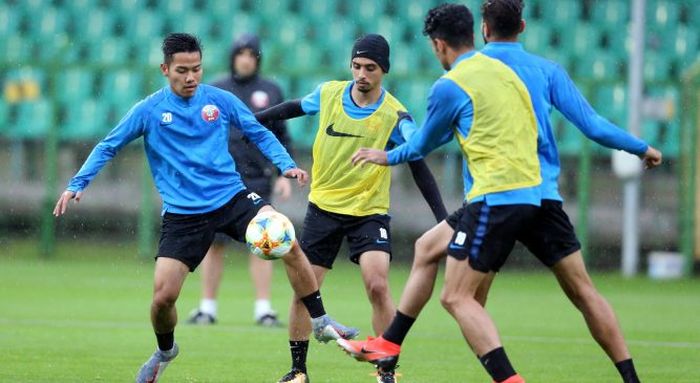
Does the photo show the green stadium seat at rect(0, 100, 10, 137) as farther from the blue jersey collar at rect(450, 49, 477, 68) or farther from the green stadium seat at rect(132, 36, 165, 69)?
the blue jersey collar at rect(450, 49, 477, 68)

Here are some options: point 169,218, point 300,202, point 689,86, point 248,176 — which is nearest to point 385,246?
point 169,218

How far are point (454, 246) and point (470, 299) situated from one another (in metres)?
0.28

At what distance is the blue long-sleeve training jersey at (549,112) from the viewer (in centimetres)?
691

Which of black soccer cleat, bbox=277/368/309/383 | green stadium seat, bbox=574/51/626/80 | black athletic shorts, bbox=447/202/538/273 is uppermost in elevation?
green stadium seat, bbox=574/51/626/80

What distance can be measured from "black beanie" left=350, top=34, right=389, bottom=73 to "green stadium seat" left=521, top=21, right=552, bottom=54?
41.8 feet

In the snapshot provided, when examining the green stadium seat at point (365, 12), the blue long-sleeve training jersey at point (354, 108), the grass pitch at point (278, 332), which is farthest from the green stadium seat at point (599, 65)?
the blue long-sleeve training jersey at point (354, 108)

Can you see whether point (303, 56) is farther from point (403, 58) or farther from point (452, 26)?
point (452, 26)

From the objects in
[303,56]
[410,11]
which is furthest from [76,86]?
[410,11]

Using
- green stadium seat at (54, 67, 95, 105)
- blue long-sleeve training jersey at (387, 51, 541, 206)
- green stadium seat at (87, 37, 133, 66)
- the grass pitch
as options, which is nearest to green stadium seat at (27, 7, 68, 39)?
green stadium seat at (87, 37, 133, 66)

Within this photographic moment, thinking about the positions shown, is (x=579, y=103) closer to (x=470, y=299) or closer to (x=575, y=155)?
(x=470, y=299)

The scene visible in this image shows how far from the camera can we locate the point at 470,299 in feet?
22.1

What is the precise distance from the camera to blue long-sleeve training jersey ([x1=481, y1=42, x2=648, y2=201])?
6906mm

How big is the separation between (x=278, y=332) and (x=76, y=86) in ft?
31.2

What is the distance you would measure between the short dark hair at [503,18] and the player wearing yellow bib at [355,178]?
4.54 ft
